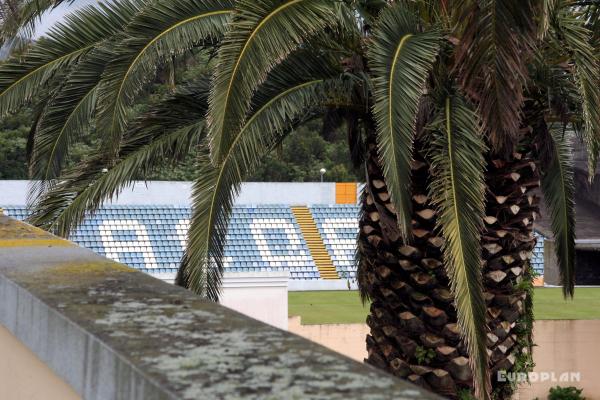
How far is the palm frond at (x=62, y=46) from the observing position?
7.74 m

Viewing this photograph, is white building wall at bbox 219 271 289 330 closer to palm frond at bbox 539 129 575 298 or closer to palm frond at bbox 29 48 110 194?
palm frond at bbox 539 129 575 298

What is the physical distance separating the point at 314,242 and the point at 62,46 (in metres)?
27.9

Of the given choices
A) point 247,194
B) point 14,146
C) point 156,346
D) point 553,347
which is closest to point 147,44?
point 156,346

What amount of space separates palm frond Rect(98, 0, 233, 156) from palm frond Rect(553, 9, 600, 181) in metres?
2.53

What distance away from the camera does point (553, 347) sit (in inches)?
803

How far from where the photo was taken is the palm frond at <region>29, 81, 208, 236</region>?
23.9 feet

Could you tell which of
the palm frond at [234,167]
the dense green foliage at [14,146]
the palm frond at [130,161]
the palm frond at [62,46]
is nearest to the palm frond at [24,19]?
the palm frond at [62,46]

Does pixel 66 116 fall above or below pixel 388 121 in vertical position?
above

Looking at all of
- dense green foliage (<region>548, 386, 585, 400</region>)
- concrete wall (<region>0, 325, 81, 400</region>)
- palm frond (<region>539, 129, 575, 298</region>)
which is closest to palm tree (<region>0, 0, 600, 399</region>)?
palm frond (<region>539, 129, 575, 298</region>)

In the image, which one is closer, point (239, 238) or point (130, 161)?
point (130, 161)

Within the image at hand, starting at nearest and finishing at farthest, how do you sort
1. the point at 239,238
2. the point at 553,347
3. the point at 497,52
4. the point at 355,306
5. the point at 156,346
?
the point at 156,346 < the point at 497,52 < the point at 553,347 < the point at 355,306 < the point at 239,238

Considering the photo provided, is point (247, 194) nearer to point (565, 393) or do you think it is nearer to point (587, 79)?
point (565, 393)

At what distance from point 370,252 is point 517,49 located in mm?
2996

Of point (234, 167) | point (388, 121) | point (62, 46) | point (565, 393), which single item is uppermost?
point (62, 46)
